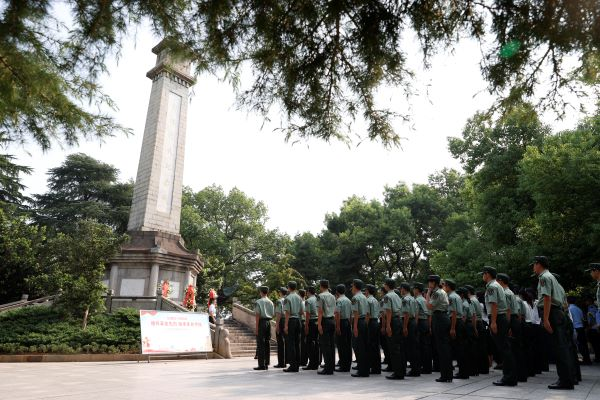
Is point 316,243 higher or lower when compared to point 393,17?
higher

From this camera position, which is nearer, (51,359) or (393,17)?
(393,17)

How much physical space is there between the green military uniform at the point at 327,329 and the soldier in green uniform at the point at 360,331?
53 centimetres

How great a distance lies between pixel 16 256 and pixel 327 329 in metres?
18.2

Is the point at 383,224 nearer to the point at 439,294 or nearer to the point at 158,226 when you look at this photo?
the point at 158,226

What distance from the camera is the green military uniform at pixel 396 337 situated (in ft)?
24.8

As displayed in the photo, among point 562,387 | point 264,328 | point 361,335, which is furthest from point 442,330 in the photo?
point 264,328

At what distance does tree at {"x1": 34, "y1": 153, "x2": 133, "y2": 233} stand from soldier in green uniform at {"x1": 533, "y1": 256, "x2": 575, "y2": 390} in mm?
32687

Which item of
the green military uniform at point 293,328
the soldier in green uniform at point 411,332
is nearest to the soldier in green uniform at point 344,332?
the green military uniform at point 293,328

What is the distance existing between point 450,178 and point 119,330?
97.8ft

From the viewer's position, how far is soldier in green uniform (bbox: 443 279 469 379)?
791 centimetres

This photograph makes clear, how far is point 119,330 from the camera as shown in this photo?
1427cm

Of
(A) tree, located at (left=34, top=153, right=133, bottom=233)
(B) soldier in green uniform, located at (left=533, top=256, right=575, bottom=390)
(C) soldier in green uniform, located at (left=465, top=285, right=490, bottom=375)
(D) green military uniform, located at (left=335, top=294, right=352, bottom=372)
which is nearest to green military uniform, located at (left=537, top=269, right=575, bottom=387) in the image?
(B) soldier in green uniform, located at (left=533, top=256, right=575, bottom=390)

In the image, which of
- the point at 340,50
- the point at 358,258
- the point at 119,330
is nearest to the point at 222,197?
the point at 358,258

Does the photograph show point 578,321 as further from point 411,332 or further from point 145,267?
point 145,267
